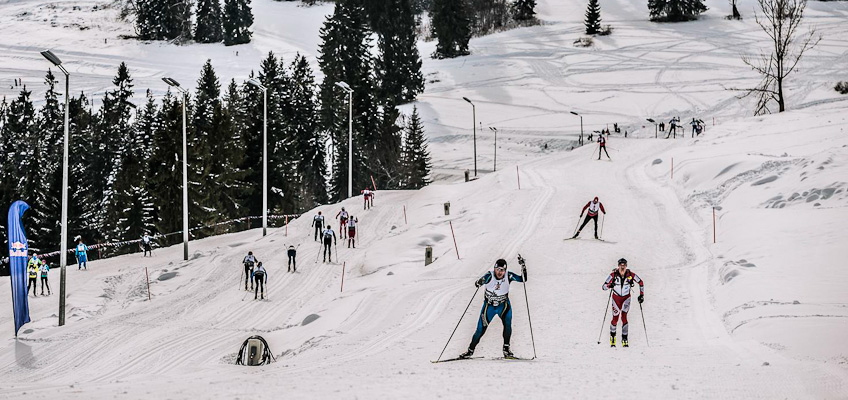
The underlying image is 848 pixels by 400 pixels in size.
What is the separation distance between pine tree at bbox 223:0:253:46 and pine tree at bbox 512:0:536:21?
48.0 m

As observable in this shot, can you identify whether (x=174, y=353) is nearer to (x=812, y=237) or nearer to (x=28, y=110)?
(x=812, y=237)

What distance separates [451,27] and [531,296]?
94.2 m

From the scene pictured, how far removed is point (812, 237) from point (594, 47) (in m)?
90.7

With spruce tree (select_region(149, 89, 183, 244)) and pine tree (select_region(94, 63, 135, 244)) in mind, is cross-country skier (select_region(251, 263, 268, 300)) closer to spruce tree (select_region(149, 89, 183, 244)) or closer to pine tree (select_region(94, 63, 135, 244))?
spruce tree (select_region(149, 89, 183, 244))

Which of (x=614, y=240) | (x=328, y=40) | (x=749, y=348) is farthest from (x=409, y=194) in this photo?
(x=328, y=40)

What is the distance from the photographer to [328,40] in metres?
80.9

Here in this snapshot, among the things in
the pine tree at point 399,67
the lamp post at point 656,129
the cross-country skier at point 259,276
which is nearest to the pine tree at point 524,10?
the pine tree at point 399,67

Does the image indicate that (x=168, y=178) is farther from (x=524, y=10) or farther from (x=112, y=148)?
(x=524, y=10)

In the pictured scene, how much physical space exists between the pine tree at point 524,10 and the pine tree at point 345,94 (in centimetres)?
5252

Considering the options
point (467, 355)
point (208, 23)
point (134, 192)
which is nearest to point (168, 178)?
point (134, 192)

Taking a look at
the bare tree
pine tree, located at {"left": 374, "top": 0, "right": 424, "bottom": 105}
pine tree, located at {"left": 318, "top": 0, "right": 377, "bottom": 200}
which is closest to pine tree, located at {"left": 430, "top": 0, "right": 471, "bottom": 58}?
pine tree, located at {"left": 374, "top": 0, "right": 424, "bottom": 105}

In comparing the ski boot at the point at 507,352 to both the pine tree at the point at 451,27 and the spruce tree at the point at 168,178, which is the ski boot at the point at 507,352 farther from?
the pine tree at the point at 451,27

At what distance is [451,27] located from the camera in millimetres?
110250

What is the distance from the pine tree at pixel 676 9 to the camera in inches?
4599
